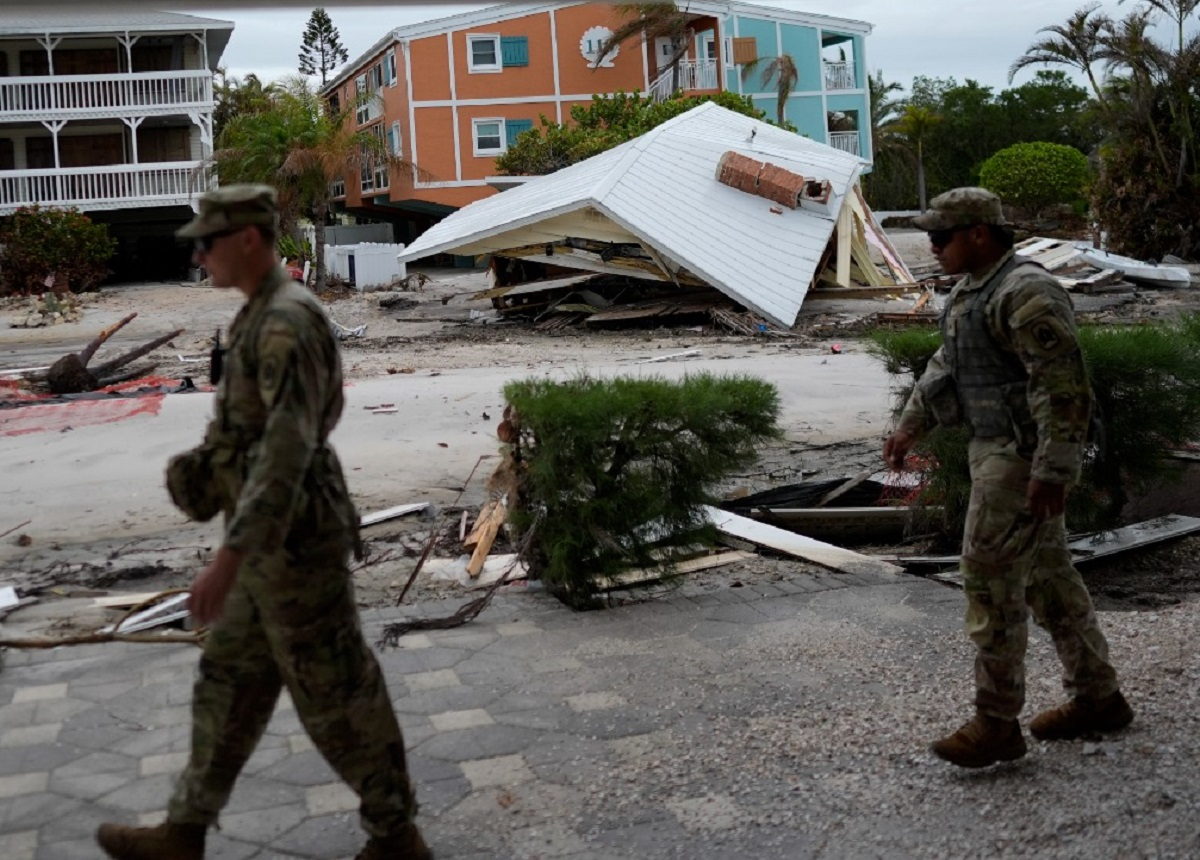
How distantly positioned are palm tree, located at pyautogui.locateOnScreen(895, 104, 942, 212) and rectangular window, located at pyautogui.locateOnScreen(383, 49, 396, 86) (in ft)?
64.5

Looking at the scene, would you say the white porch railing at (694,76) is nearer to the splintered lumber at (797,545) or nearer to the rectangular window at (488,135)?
the rectangular window at (488,135)

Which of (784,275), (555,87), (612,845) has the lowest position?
(612,845)

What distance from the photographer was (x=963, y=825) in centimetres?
351

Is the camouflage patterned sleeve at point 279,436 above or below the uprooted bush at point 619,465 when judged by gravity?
above

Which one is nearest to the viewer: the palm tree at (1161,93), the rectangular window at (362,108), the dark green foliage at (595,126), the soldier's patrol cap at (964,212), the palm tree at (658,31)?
the soldier's patrol cap at (964,212)

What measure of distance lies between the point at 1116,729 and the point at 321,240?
96.9ft

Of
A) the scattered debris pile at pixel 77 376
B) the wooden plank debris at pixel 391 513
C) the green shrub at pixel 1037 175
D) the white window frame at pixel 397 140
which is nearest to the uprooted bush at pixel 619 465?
the wooden plank debris at pixel 391 513

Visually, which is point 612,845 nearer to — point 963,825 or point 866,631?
point 963,825

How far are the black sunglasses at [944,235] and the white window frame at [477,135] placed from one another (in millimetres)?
42575

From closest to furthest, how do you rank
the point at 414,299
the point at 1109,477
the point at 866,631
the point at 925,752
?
the point at 925,752 < the point at 866,631 < the point at 1109,477 < the point at 414,299

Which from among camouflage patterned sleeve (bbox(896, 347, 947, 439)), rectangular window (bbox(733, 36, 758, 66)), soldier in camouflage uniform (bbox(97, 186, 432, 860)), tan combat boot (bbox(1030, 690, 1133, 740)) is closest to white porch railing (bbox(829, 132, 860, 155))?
rectangular window (bbox(733, 36, 758, 66))

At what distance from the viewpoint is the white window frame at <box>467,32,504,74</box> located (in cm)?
4509

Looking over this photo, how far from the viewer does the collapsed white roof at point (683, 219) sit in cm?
1964

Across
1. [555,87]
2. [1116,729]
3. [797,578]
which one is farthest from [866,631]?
[555,87]
